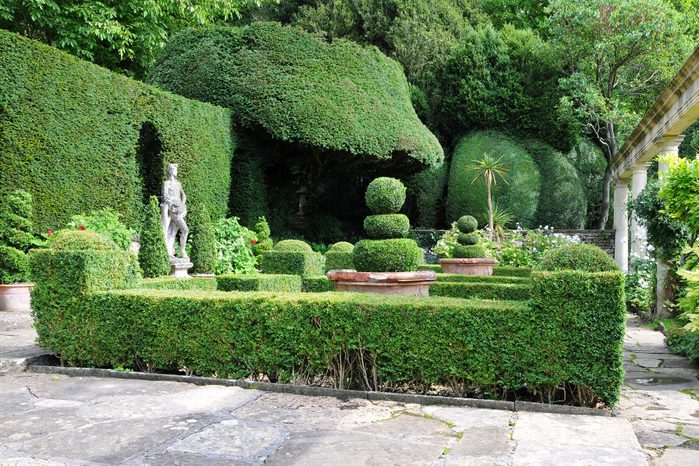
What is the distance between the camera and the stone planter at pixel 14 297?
9.52 meters

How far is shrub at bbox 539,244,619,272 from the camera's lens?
15.7ft

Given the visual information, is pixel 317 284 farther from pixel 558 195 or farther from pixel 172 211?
pixel 558 195

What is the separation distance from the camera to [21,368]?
5848mm

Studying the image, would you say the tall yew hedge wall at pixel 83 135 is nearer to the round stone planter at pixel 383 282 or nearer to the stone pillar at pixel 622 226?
the round stone planter at pixel 383 282

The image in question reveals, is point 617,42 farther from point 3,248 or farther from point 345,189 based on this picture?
point 3,248

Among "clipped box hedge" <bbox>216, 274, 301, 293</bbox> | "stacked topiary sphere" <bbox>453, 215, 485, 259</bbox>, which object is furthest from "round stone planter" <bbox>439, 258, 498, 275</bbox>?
"clipped box hedge" <bbox>216, 274, 301, 293</bbox>

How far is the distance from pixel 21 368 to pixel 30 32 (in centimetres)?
1332

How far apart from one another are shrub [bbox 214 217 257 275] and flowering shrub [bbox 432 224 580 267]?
19.1 feet

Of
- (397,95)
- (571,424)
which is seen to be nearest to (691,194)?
(571,424)

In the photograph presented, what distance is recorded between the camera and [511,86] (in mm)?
22734

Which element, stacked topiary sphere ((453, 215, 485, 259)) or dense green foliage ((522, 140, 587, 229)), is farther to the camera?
dense green foliage ((522, 140, 587, 229))

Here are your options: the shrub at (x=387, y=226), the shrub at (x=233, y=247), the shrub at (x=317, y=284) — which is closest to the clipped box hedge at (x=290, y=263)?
the shrub at (x=317, y=284)

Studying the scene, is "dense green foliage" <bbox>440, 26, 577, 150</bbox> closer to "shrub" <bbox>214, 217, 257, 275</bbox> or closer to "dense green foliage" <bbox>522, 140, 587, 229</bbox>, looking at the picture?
"dense green foliage" <bbox>522, 140, 587, 229</bbox>

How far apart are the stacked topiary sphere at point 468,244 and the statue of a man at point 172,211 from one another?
6.55 metres
